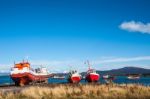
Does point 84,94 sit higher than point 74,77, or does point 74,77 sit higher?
point 74,77

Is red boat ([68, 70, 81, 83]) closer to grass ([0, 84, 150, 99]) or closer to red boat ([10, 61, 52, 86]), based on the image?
red boat ([10, 61, 52, 86])

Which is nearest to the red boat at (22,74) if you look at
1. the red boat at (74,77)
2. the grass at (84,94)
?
the red boat at (74,77)

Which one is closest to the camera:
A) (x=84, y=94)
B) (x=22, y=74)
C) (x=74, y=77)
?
(x=84, y=94)

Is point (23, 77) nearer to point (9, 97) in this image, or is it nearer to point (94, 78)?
point (94, 78)

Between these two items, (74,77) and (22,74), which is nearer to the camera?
(22,74)

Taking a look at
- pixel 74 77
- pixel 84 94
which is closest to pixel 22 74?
pixel 74 77

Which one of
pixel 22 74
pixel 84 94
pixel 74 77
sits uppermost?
pixel 22 74

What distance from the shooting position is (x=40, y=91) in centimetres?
3581

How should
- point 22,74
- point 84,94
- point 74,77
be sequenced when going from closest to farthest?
point 84,94 < point 22,74 < point 74,77

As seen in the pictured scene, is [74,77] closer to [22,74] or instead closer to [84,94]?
[22,74]

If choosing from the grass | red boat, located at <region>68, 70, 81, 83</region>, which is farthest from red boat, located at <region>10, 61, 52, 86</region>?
Result: the grass

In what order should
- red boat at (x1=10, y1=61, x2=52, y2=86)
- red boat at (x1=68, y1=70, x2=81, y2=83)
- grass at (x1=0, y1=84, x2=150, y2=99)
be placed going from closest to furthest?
grass at (x1=0, y1=84, x2=150, y2=99), red boat at (x1=10, y1=61, x2=52, y2=86), red boat at (x1=68, y1=70, x2=81, y2=83)

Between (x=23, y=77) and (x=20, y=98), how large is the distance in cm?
3880

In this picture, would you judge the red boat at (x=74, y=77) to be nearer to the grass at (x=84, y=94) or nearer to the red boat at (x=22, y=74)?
the red boat at (x=22, y=74)
